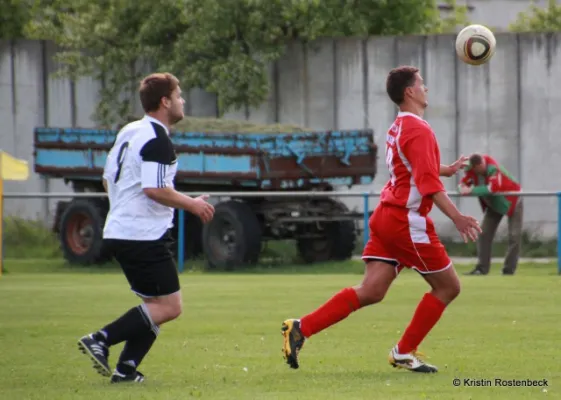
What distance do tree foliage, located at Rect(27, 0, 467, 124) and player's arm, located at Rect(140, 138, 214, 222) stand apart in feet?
61.8

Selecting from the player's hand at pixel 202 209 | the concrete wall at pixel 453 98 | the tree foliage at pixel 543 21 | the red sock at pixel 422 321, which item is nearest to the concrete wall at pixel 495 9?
the tree foliage at pixel 543 21

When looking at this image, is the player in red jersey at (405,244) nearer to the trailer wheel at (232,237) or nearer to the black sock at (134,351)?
the black sock at (134,351)

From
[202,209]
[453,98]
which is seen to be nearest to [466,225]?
[202,209]

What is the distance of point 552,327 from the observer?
11.6 m

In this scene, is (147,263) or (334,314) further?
(334,314)

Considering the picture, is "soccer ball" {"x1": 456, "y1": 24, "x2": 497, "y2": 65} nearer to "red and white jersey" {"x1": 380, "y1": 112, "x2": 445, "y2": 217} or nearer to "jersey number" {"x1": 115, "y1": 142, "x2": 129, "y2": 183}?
"red and white jersey" {"x1": 380, "y1": 112, "x2": 445, "y2": 217}

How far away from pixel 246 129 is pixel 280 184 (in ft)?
5.24

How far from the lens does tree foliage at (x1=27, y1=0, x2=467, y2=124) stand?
Answer: 26.9 m

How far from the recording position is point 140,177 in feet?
26.3

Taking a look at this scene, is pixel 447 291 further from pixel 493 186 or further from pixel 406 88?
pixel 493 186

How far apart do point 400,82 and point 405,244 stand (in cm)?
104

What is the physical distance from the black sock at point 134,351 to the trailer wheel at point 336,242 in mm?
14511

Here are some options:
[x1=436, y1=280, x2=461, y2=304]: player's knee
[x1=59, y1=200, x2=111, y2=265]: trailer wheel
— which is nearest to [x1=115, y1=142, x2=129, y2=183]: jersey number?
[x1=436, y1=280, x2=461, y2=304]: player's knee

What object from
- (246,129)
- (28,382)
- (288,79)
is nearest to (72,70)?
(288,79)
